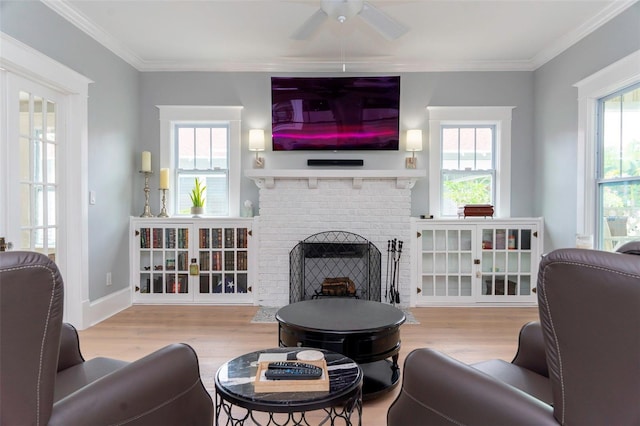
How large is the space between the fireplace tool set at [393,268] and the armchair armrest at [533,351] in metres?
2.33

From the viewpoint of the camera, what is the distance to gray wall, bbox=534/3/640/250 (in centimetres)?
318

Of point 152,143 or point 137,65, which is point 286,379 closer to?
point 152,143

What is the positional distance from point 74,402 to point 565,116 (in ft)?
14.4

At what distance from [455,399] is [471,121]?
12.6 feet

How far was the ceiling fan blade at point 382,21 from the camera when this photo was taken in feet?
8.74

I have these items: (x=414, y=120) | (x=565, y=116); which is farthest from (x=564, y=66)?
(x=414, y=120)

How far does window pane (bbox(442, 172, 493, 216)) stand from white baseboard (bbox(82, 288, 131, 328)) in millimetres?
Answer: 3667

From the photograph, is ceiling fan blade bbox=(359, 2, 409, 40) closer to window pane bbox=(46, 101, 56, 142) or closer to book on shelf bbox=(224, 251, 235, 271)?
window pane bbox=(46, 101, 56, 142)

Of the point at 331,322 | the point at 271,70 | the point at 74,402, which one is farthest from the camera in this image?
the point at 271,70

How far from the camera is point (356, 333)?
6.44ft

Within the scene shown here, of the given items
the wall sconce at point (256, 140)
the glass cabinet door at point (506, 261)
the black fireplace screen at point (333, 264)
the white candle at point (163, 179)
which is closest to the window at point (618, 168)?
the glass cabinet door at point (506, 261)

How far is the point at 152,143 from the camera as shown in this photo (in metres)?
4.42

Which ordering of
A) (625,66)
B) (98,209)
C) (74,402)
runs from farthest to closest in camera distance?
(98,209)
(625,66)
(74,402)

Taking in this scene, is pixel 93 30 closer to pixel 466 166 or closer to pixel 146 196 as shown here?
pixel 146 196
